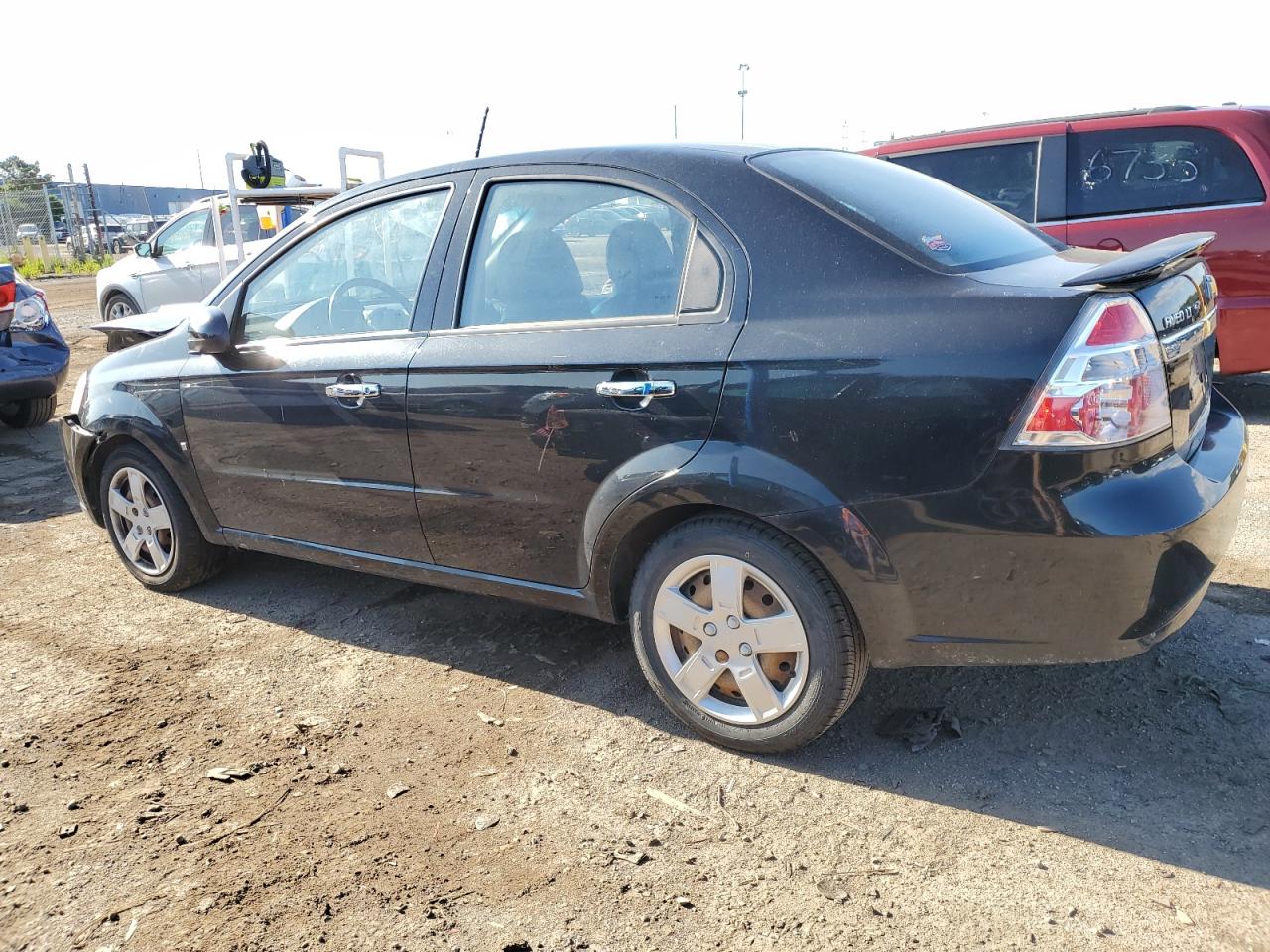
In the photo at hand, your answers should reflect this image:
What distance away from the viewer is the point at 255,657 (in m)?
3.86

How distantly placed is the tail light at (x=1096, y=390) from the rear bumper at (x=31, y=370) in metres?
7.31

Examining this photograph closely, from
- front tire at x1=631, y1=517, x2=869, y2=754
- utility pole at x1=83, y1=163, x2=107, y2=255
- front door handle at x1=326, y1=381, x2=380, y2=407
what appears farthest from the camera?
utility pole at x1=83, y1=163, x2=107, y2=255

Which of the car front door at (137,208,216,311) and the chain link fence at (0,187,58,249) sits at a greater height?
→ the chain link fence at (0,187,58,249)

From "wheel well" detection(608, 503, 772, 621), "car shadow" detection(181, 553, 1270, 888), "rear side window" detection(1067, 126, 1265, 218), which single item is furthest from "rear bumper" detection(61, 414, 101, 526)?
"rear side window" detection(1067, 126, 1265, 218)

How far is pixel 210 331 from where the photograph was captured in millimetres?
3926

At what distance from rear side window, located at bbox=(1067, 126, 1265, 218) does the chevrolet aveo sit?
386 centimetres

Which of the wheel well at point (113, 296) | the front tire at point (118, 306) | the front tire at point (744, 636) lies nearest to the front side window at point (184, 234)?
the wheel well at point (113, 296)

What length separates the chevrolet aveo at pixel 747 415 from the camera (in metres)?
2.45

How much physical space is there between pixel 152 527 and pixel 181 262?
862 cm

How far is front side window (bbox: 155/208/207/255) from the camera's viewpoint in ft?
39.6

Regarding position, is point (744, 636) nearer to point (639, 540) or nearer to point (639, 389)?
point (639, 540)

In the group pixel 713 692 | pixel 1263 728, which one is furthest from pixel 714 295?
pixel 1263 728

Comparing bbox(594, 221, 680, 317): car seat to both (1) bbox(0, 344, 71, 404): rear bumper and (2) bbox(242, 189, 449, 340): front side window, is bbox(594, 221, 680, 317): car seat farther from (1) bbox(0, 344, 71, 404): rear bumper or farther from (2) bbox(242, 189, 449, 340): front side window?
(1) bbox(0, 344, 71, 404): rear bumper

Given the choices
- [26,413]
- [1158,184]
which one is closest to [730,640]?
[1158,184]
